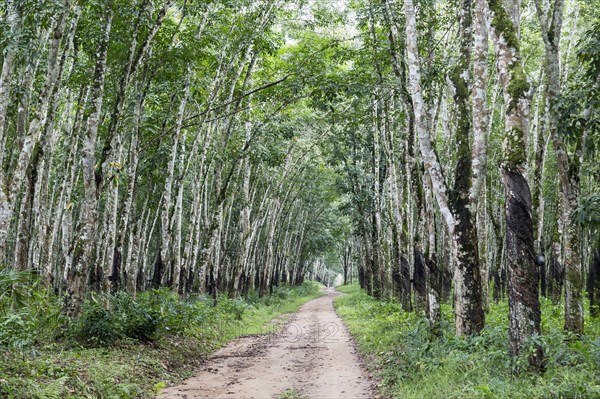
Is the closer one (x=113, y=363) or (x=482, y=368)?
(x=482, y=368)

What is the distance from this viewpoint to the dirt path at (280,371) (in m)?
7.74

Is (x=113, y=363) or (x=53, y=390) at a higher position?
(x=53, y=390)

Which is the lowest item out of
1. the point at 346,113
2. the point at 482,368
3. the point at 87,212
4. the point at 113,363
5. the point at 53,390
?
the point at 113,363

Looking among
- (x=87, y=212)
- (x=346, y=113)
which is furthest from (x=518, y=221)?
(x=346, y=113)

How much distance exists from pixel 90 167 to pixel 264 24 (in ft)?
25.5

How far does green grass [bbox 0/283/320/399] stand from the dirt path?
50cm

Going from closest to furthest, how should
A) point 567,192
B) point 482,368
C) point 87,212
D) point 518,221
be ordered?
point 518,221 < point 482,368 < point 87,212 < point 567,192

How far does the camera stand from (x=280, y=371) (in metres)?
9.53

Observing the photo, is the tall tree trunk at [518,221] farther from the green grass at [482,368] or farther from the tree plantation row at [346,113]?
the green grass at [482,368]

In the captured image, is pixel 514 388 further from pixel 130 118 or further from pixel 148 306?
pixel 130 118

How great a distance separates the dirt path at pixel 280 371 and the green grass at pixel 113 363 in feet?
1.63

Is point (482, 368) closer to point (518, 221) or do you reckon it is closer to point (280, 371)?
point (518, 221)

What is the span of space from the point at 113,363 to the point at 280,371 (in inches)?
127

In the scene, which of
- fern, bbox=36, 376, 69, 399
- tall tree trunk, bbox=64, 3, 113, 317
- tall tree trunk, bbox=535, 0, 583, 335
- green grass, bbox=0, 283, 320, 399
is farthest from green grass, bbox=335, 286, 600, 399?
tall tree trunk, bbox=64, 3, 113, 317
